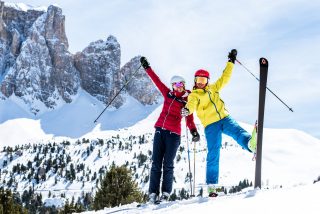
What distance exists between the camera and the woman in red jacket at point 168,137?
926 cm

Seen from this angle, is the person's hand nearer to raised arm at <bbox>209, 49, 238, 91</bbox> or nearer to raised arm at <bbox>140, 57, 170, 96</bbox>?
raised arm at <bbox>209, 49, 238, 91</bbox>

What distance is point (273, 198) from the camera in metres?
5.34

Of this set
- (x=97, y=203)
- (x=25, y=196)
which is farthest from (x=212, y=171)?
(x=25, y=196)

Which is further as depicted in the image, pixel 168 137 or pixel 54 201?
pixel 54 201

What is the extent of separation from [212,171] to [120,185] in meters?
25.0

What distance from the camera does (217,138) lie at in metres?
8.84

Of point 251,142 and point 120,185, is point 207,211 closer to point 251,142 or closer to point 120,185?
point 251,142

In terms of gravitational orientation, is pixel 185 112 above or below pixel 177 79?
below

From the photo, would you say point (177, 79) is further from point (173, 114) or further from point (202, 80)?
point (173, 114)

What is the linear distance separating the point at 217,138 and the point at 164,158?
116 centimetres

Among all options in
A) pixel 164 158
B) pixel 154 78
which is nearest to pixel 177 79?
pixel 154 78

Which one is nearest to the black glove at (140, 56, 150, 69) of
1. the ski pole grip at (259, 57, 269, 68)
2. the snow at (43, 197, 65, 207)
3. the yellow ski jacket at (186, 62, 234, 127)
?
the yellow ski jacket at (186, 62, 234, 127)

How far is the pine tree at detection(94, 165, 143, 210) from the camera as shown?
32.2 meters

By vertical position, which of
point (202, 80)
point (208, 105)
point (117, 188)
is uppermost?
point (202, 80)
